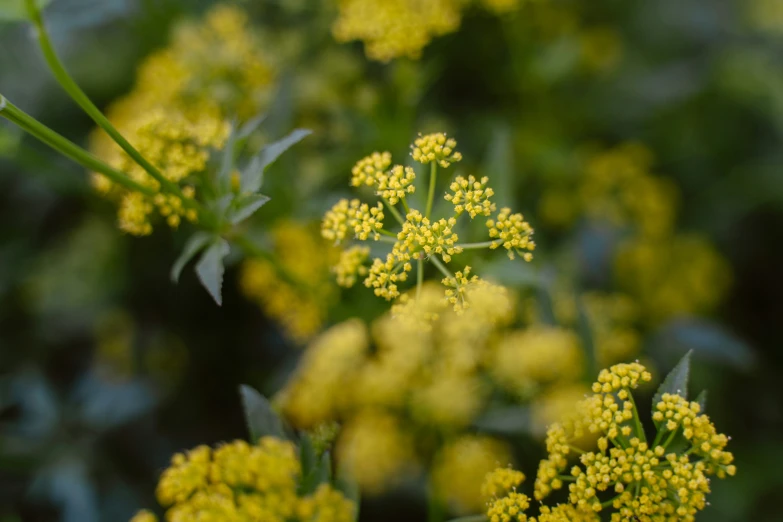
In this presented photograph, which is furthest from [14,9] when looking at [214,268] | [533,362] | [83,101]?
[533,362]

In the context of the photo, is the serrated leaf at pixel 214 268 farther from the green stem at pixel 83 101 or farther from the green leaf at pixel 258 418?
the green leaf at pixel 258 418

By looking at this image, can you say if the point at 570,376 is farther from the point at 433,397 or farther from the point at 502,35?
the point at 502,35

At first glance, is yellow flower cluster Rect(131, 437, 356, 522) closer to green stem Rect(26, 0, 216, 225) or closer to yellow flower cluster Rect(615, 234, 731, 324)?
green stem Rect(26, 0, 216, 225)

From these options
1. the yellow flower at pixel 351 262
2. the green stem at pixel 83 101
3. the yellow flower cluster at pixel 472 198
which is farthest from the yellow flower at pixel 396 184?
the green stem at pixel 83 101

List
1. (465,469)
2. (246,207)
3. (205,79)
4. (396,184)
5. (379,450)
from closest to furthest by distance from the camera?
1. (396,184)
2. (246,207)
3. (465,469)
4. (379,450)
5. (205,79)

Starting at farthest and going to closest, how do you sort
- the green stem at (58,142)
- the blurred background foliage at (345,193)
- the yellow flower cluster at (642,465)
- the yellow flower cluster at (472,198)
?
the blurred background foliage at (345,193) < the yellow flower cluster at (472,198) < the green stem at (58,142) < the yellow flower cluster at (642,465)

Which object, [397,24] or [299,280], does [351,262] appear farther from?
[397,24]
